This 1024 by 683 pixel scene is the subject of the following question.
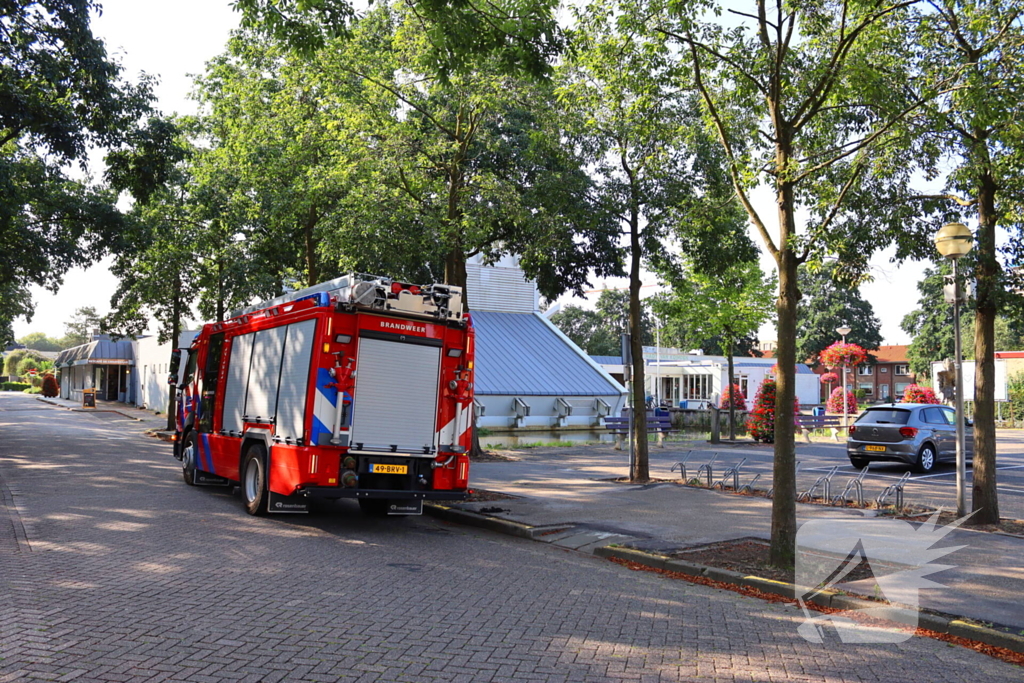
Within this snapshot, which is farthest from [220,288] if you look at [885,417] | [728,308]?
[885,417]

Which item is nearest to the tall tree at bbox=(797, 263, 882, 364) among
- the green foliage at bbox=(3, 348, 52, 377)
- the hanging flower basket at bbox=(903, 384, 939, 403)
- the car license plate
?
the hanging flower basket at bbox=(903, 384, 939, 403)

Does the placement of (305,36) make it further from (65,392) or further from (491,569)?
(65,392)

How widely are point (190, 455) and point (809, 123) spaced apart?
38.3 ft

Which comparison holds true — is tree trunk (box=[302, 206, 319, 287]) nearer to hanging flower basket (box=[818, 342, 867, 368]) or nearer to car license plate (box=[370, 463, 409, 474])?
car license plate (box=[370, 463, 409, 474])

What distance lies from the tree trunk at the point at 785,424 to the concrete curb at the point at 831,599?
0.68 metres

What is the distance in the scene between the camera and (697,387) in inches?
2432

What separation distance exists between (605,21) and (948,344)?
238 feet

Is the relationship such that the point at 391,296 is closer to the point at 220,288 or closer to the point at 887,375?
the point at 220,288

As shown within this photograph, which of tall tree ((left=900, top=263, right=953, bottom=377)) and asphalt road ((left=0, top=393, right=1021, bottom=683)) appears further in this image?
tall tree ((left=900, top=263, right=953, bottom=377))

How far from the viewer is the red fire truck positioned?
10461mm

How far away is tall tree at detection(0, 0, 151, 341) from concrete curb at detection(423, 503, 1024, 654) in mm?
14680

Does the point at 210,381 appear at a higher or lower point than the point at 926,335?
lower

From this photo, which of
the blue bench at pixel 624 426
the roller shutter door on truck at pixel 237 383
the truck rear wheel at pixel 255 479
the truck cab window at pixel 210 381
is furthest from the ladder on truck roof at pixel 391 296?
the blue bench at pixel 624 426

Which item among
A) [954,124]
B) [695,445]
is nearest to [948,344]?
[695,445]
